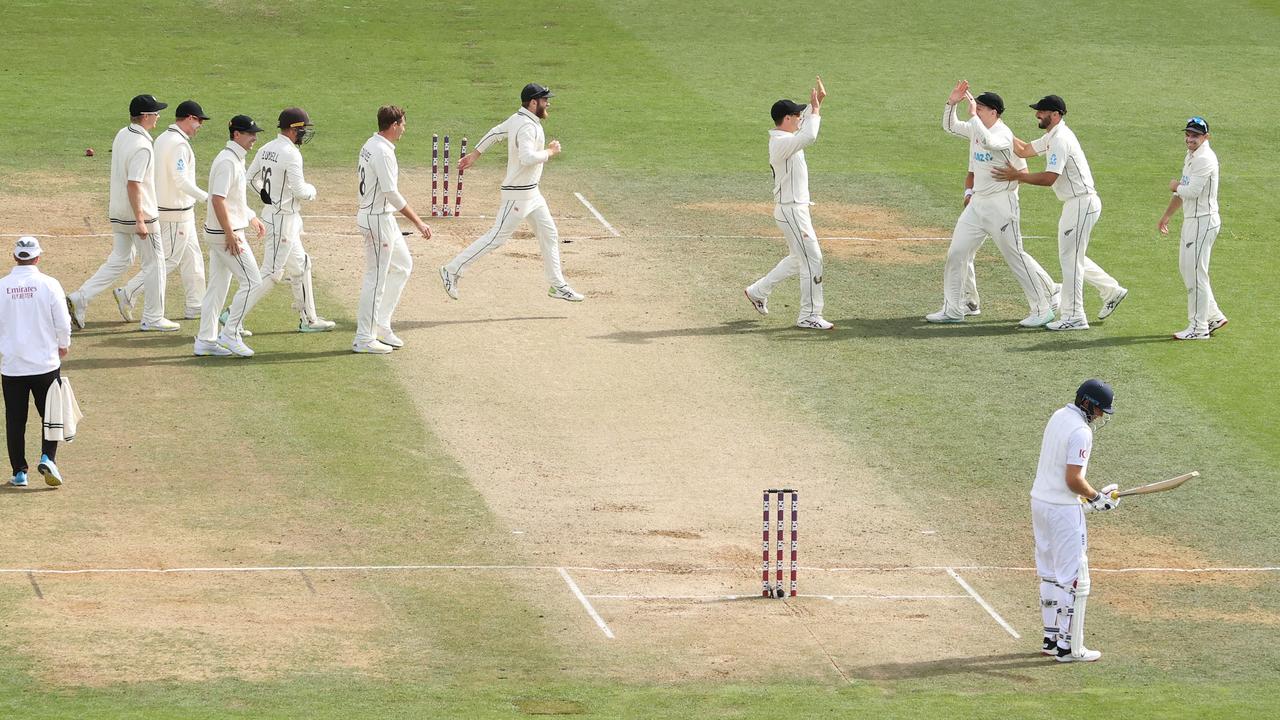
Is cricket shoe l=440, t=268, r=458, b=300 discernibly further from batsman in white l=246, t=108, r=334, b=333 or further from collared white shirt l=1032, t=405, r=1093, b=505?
collared white shirt l=1032, t=405, r=1093, b=505

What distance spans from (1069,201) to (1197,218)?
4.44 ft

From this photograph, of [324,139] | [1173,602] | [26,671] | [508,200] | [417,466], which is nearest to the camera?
[26,671]

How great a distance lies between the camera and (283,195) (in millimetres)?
18797

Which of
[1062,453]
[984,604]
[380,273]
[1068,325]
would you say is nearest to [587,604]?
[984,604]

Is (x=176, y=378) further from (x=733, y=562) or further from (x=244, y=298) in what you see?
(x=733, y=562)

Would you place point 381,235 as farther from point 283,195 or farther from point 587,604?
point 587,604

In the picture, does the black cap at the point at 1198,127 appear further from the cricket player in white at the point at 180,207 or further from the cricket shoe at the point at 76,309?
the cricket shoe at the point at 76,309

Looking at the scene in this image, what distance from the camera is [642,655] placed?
1235 centimetres

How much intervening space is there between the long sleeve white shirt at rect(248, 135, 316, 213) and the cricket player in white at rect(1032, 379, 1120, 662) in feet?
29.0

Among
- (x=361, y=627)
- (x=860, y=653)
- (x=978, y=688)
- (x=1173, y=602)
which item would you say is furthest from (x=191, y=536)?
(x=1173, y=602)

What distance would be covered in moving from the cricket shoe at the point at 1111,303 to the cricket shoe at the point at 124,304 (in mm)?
10690

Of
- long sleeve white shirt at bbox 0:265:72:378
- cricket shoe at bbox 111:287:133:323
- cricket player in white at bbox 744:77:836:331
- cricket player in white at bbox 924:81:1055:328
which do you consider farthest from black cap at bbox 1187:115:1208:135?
long sleeve white shirt at bbox 0:265:72:378

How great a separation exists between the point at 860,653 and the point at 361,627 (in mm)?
3420

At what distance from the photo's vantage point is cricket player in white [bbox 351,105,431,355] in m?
18.3
